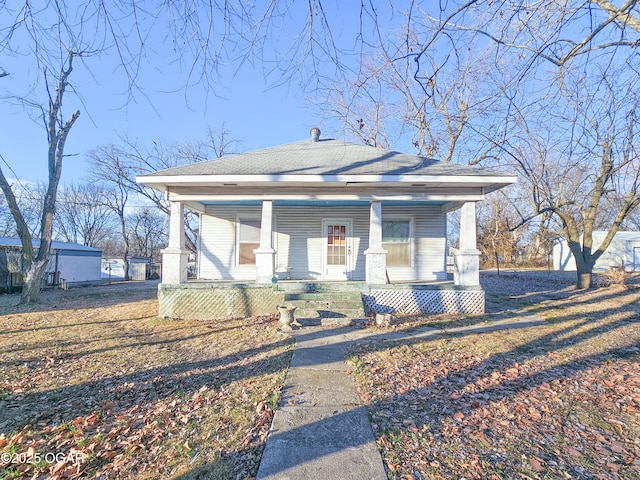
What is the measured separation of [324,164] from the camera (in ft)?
30.2

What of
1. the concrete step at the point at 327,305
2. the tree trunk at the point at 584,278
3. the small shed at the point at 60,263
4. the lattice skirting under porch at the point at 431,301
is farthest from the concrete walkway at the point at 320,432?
the small shed at the point at 60,263

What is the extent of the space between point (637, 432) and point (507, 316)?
558 centimetres

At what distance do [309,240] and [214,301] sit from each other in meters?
3.74

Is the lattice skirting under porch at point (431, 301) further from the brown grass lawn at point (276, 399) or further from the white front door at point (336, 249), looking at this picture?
the white front door at point (336, 249)

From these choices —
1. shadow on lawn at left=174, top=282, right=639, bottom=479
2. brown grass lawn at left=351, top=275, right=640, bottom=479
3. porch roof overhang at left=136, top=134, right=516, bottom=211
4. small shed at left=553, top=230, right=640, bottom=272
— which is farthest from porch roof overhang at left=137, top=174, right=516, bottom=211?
small shed at left=553, top=230, right=640, bottom=272

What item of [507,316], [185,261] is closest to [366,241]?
[507,316]

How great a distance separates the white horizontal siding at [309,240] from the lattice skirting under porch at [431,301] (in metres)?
2.08

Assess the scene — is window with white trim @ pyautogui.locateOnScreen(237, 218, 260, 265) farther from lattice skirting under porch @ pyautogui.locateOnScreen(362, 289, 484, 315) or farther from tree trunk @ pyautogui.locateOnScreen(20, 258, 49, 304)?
tree trunk @ pyautogui.locateOnScreen(20, 258, 49, 304)

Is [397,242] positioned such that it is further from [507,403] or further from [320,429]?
[320,429]

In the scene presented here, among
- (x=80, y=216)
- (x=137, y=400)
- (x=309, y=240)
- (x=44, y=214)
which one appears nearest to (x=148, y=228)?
(x=80, y=216)

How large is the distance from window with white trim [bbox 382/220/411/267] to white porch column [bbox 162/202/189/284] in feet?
20.1

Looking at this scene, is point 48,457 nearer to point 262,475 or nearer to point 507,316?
→ point 262,475

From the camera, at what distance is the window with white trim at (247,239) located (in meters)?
10.7

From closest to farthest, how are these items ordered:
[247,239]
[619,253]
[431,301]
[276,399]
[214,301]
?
[276,399] → [214,301] → [431,301] → [247,239] → [619,253]
